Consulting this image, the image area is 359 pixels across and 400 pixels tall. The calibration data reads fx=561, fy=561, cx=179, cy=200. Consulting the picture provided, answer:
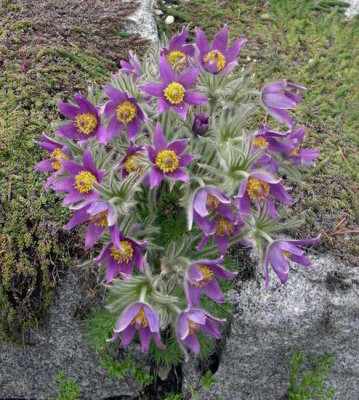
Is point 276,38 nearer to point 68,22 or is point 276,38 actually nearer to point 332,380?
point 68,22

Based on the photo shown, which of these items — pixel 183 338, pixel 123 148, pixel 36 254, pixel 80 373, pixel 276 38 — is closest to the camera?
pixel 183 338

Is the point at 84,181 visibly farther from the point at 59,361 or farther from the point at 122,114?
the point at 59,361

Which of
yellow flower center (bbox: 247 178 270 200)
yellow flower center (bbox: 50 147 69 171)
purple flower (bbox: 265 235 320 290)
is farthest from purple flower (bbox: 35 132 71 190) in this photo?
purple flower (bbox: 265 235 320 290)

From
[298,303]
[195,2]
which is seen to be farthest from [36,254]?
[195,2]

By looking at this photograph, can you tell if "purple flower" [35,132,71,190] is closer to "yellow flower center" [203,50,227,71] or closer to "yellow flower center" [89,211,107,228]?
"yellow flower center" [89,211,107,228]

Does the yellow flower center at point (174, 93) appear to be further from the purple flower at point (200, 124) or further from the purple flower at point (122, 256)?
the purple flower at point (122, 256)

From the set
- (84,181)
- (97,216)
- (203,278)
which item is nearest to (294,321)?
(203,278)
